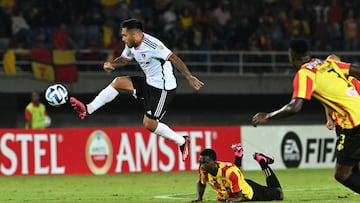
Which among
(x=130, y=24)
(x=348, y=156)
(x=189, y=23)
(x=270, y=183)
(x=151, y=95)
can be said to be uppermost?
(x=189, y=23)

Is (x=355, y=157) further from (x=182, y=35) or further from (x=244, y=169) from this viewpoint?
(x=182, y=35)

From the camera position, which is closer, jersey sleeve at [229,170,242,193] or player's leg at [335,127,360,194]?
player's leg at [335,127,360,194]

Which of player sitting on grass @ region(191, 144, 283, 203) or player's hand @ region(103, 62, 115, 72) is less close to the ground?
player's hand @ region(103, 62, 115, 72)

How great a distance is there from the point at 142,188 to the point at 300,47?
8.39m

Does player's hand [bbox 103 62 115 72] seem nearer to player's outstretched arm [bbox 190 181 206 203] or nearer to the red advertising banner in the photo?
player's outstretched arm [bbox 190 181 206 203]

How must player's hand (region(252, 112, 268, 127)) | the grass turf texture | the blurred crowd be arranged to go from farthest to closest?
the blurred crowd < the grass turf texture < player's hand (region(252, 112, 268, 127))

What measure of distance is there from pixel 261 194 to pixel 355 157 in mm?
3344

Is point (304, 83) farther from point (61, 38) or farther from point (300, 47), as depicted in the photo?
point (61, 38)

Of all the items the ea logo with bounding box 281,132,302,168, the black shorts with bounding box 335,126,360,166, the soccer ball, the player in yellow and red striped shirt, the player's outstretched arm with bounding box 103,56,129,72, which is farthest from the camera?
the ea logo with bounding box 281,132,302,168

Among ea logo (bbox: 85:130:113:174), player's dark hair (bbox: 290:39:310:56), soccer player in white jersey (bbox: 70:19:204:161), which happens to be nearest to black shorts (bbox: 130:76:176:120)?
soccer player in white jersey (bbox: 70:19:204:161)

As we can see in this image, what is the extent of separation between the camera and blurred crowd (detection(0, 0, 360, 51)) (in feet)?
92.9

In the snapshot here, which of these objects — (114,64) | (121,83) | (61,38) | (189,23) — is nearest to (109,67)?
(114,64)

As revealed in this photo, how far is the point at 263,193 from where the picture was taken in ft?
49.3

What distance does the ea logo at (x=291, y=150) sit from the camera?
25828mm
